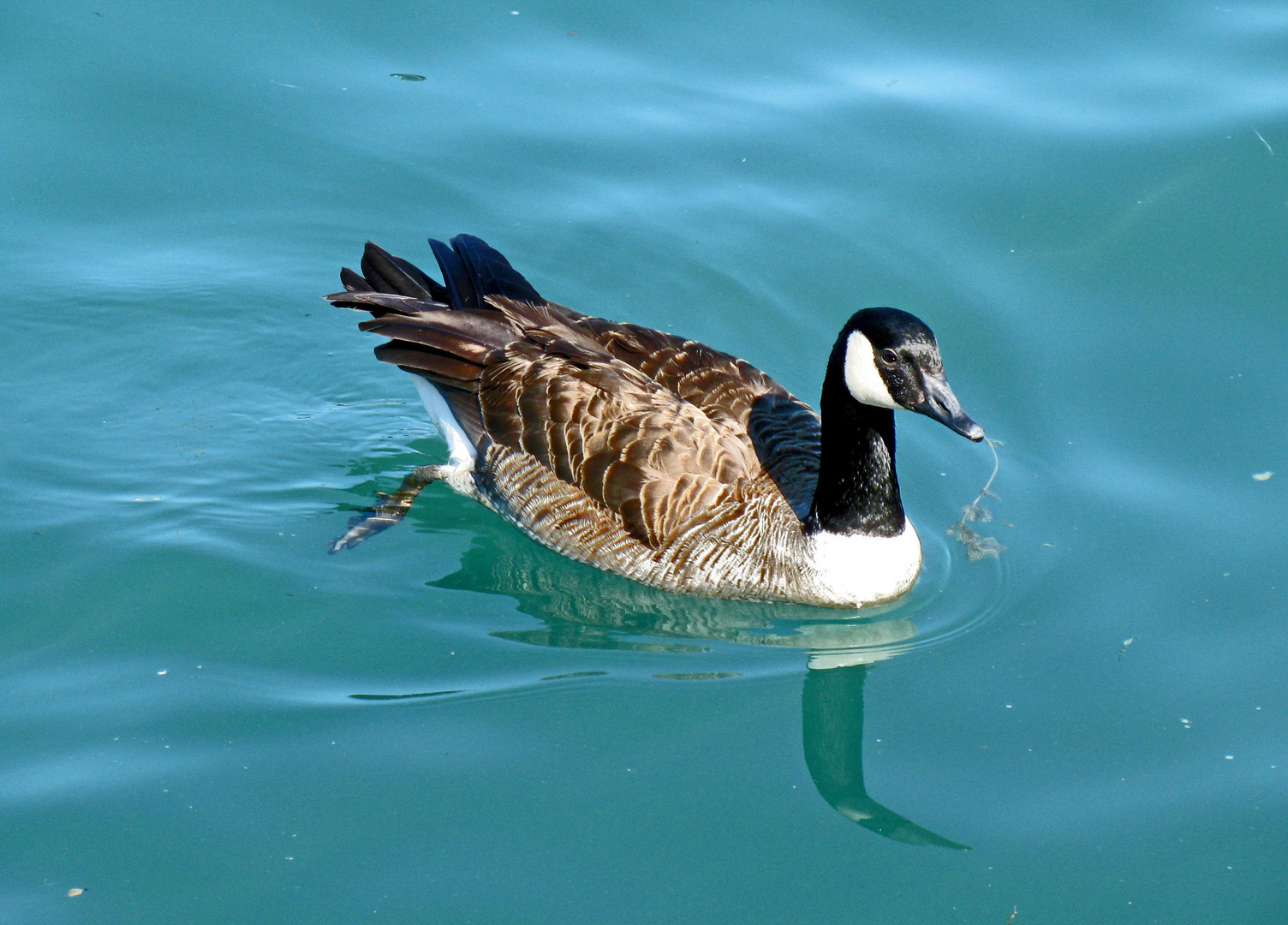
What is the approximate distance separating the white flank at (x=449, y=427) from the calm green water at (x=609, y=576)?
282 millimetres

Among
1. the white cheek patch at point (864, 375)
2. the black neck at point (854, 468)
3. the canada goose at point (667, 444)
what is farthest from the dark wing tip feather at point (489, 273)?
the white cheek patch at point (864, 375)

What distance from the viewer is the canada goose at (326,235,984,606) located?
7.20 metres

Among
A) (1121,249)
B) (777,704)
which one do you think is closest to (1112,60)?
(1121,249)

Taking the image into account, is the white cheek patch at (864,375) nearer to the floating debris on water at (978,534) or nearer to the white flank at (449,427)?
the floating debris on water at (978,534)

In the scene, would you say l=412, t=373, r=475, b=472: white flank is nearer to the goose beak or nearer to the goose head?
the goose head

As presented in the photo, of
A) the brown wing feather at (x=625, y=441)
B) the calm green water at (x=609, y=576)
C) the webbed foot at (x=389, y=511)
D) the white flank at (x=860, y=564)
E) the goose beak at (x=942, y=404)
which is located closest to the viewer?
the calm green water at (x=609, y=576)

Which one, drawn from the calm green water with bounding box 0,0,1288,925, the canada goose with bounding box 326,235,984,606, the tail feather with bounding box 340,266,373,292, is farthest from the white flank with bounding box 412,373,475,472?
the tail feather with bounding box 340,266,373,292

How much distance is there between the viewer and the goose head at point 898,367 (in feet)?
21.8

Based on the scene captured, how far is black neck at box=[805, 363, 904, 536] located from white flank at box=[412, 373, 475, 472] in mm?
2201

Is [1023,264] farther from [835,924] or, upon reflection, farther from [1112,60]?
[835,924]

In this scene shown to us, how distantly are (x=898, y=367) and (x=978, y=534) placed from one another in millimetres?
1766

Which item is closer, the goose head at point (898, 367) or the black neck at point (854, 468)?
the goose head at point (898, 367)

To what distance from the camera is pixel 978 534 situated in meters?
8.10

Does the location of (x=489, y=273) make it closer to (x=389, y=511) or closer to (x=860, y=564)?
(x=389, y=511)
